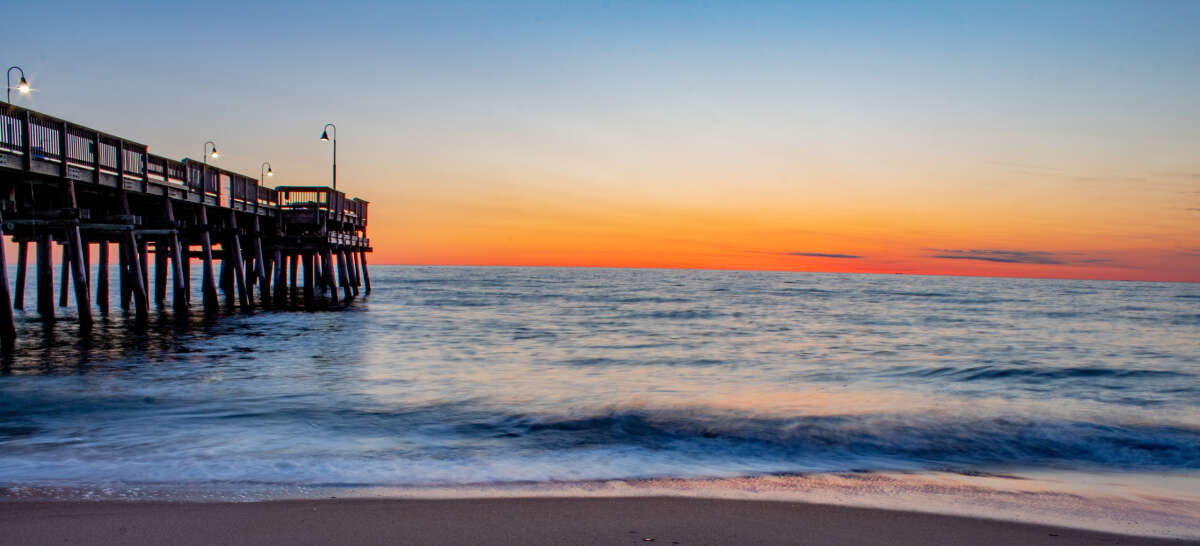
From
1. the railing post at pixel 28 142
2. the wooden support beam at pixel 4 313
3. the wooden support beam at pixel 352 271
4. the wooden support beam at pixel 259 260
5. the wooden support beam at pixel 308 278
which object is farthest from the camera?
the wooden support beam at pixel 352 271

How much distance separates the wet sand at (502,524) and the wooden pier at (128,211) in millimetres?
12472

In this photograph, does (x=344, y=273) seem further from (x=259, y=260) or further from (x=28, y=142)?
(x=28, y=142)

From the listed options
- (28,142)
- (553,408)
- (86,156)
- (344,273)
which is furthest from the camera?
(344,273)

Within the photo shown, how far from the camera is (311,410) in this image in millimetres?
9359

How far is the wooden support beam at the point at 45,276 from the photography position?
15055 millimetres

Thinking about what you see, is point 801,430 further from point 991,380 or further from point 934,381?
point 991,380

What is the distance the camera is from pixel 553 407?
385 inches

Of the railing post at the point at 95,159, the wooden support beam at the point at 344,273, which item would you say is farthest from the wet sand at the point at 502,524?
the wooden support beam at the point at 344,273

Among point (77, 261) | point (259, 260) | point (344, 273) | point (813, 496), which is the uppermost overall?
point (77, 261)

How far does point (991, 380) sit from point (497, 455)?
1131 centimetres

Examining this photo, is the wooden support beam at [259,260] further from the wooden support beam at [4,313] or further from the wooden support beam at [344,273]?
the wooden support beam at [4,313]

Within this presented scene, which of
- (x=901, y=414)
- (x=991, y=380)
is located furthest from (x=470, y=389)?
(x=991, y=380)

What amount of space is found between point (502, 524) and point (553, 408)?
545cm

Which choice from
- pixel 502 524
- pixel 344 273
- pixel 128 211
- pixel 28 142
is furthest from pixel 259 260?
pixel 502 524
